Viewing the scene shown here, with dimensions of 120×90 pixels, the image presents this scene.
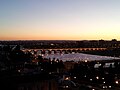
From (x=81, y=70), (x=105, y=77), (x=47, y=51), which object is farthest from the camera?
(x=47, y=51)

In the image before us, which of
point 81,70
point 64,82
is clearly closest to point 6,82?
point 64,82

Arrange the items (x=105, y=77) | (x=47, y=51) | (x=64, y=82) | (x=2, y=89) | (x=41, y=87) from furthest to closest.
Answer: (x=47, y=51), (x=105, y=77), (x=64, y=82), (x=41, y=87), (x=2, y=89)

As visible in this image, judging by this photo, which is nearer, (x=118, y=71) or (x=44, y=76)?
(x=44, y=76)

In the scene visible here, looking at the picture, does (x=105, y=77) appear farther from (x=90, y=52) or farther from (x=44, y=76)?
(x=90, y=52)

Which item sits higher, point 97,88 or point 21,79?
point 21,79

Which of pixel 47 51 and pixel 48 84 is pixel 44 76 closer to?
pixel 48 84

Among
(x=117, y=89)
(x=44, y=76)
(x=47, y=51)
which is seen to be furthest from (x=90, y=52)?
(x=44, y=76)
